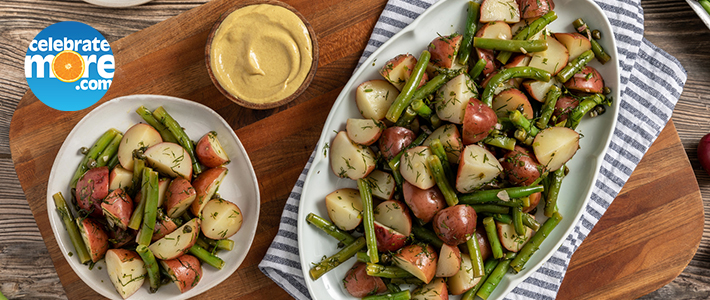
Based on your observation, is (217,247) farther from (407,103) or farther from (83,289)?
(407,103)

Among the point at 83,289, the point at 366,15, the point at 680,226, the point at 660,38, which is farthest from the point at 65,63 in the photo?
the point at 680,226

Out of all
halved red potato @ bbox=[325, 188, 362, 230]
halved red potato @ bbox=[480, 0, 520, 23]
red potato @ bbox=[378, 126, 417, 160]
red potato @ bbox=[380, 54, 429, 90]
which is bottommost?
halved red potato @ bbox=[325, 188, 362, 230]

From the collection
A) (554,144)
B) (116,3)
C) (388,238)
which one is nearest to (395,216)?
(388,238)

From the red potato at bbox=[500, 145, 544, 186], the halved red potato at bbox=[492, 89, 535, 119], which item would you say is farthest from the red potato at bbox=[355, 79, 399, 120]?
the red potato at bbox=[500, 145, 544, 186]

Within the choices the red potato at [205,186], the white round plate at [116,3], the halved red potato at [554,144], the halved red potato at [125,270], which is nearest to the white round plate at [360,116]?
the halved red potato at [554,144]

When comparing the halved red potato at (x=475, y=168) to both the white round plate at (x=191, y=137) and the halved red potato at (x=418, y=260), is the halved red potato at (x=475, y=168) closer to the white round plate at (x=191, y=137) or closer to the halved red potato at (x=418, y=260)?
the halved red potato at (x=418, y=260)

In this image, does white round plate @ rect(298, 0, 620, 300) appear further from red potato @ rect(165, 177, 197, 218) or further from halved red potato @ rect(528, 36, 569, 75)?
red potato @ rect(165, 177, 197, 218)
